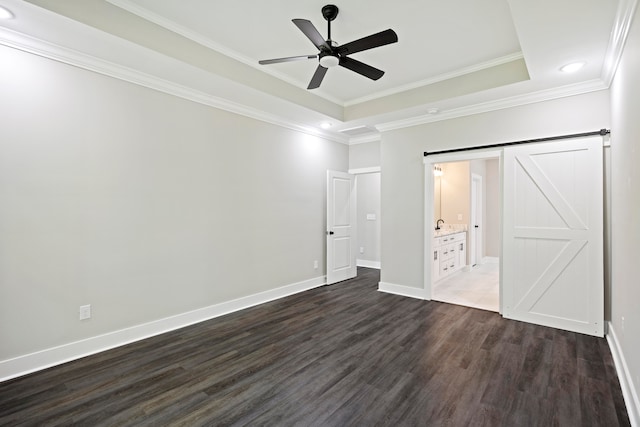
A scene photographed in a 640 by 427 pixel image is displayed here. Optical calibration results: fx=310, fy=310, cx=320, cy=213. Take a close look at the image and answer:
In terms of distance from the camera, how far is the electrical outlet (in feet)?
9.58

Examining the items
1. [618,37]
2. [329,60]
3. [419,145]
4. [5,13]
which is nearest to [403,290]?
[419,145]

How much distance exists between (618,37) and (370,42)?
1968mm

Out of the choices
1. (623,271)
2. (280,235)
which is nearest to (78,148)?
(280,235)

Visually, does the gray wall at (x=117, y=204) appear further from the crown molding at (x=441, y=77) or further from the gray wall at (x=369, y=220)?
the gray wall at (x=369, y=220)

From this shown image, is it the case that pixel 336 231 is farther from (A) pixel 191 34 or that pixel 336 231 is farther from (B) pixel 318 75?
(A) pixel 191 34

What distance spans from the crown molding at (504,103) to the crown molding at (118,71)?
6.60 ft

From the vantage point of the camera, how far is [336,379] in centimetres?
254

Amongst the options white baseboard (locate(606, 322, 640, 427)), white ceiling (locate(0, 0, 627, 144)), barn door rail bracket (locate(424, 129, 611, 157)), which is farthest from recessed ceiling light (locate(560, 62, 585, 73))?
white baseboard (locate(606, 322, 640, 427))

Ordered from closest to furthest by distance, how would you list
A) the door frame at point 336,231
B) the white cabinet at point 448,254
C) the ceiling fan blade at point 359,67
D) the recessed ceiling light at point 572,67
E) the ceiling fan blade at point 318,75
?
the ceiling fan blade at point 359,67 → the ceiling fan blade at point 318,75 → the recessed ceiling light at point 572,67 → the white cabinet at point 448,254 → the door frame at point 336,231

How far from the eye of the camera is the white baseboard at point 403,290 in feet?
15.7

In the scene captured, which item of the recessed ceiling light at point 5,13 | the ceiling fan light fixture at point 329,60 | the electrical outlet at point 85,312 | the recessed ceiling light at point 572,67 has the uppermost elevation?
the recessed ceiling light at point 572,67

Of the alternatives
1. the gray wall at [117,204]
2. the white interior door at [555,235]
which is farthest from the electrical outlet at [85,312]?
the white interior door at [555,235]

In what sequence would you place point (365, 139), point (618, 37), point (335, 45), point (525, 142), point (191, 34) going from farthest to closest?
1. point (365, 139)
2. point (525, 142)
3. point (191, 34)
4. point (335, 45)
5. point (618, 37)

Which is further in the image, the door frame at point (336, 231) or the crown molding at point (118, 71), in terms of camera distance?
the door frame at point (336, 231)
